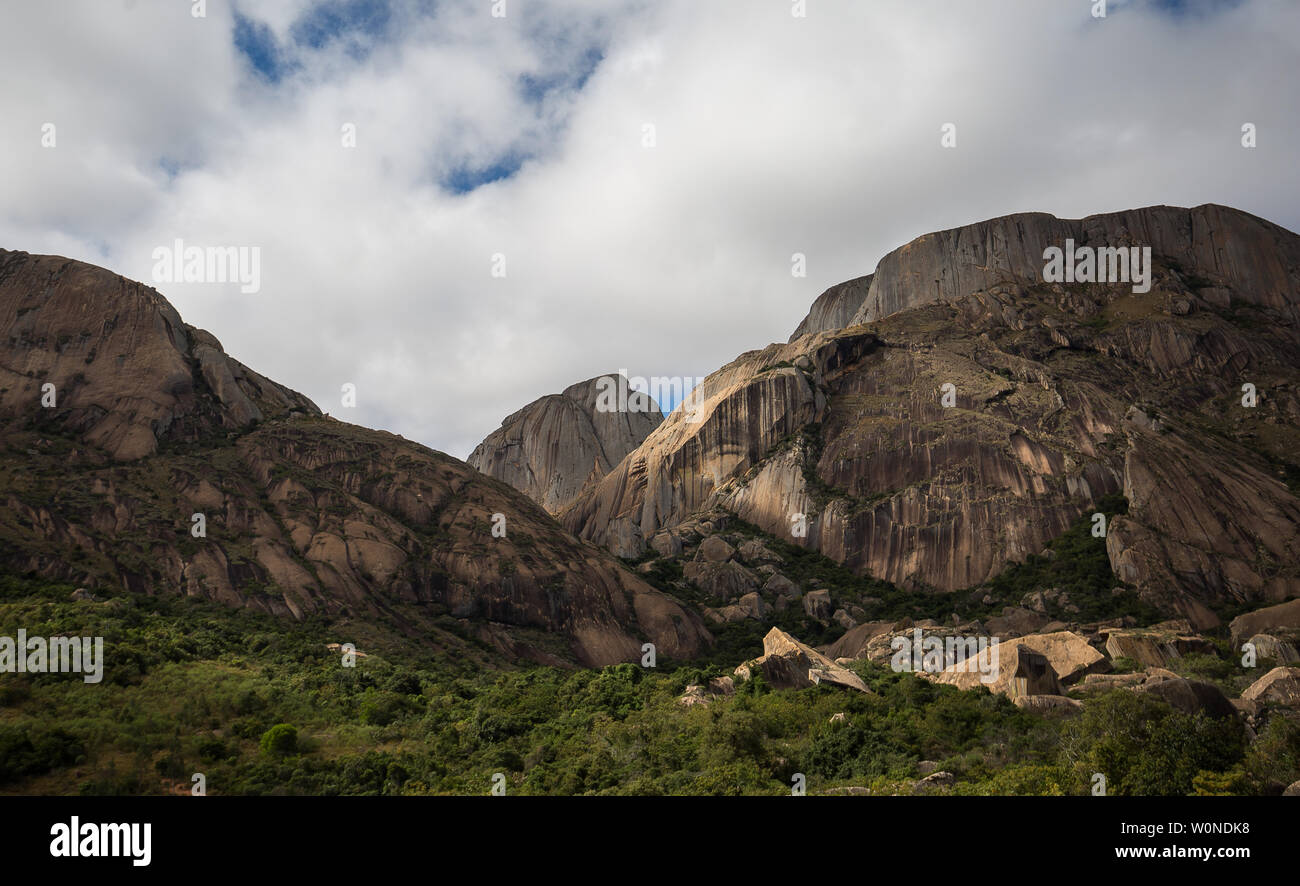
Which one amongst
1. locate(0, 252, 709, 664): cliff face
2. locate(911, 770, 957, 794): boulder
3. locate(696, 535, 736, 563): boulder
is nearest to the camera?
locate(911, 770, 957, 794): boulder

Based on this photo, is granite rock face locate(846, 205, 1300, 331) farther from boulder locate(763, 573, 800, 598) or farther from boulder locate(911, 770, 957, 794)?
boulder locate(911, 770, 957, 794)

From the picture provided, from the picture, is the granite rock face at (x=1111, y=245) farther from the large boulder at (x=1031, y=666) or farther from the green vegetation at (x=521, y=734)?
the green vegetation at (x=521, y=734)

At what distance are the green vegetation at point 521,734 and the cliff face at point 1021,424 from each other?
4528cm

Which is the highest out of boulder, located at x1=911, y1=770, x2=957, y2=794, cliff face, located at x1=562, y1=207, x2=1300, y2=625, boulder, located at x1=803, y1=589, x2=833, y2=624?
cliff face, located at x1=562, y1=207, x2=1300, y2=625

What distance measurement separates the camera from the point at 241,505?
80.4m

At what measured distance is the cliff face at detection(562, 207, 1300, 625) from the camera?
94625mm

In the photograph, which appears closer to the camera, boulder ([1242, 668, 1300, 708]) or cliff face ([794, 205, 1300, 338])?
boulder ([1242, 668, 1300, 708])

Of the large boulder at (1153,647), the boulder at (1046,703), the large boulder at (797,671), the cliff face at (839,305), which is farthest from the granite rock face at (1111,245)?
the boulder at (1046,703)

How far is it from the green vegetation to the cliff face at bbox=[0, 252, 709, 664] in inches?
526

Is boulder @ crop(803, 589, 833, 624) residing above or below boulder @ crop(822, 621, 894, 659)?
above

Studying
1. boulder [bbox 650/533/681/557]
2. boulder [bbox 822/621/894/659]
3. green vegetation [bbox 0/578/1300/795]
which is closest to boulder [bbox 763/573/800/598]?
boulder [bbox 650/533/681/557]

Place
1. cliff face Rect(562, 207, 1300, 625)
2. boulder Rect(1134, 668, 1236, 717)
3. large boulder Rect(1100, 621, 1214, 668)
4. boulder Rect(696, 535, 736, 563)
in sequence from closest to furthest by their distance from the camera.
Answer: boulder Rect(1134, 668, 1236, 717) < large boulder Rect(1100, 621, 1214, 668) < cliff face Rect(562, 207, 1300, 625) < boulder Rect(696, 535, 736, 563)

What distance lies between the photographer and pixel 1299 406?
375ft

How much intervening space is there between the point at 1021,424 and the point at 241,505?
3572 inches
